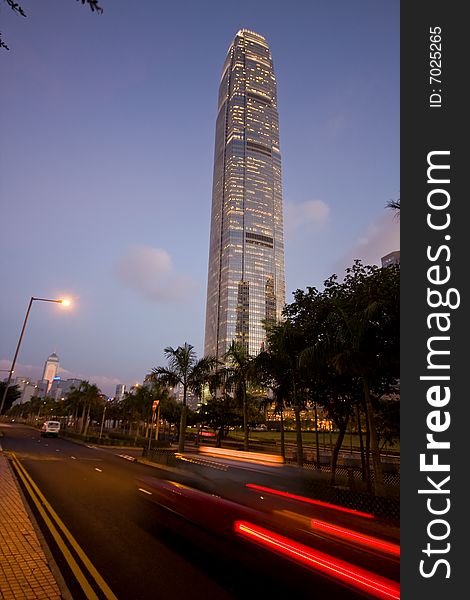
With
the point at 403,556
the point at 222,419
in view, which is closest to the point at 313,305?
the point at 403,556

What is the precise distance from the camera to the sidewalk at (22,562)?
5.16 metres

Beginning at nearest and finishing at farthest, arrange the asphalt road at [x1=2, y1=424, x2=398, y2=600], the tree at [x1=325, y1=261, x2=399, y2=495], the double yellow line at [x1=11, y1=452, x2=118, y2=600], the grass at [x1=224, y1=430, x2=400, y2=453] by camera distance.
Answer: the double yellow line at [x1=11, y1=452, x2=118, y2=600] → the asphalt road at [x1=2, y1=424, x2=398, y2=600] → the tree at [x1=325, y1=261, x2=399, y2=495] → the grass at [x1=224, y1=430, x2=400, y2=453]

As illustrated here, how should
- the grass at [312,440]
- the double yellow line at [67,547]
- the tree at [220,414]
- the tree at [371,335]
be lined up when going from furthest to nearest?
the grass at [312,440], the tree at [220,414], the tree at [371,335], the double yellow line at [67,547]

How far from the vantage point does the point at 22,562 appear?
6164 mm

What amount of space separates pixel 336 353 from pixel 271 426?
112800 millimetres

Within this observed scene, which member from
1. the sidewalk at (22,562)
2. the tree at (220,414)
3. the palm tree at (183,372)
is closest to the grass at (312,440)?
the tree at (220,414)

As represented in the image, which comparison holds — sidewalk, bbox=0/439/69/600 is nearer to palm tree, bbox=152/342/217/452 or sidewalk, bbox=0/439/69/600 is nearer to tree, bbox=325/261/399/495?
tree, bbox=325/261/399/495

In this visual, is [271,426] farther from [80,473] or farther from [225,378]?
[80,473]

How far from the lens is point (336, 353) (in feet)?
52.9

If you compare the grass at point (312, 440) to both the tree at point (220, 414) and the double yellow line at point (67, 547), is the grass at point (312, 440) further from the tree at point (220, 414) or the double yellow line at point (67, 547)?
the double yellow line at point (67, 547)

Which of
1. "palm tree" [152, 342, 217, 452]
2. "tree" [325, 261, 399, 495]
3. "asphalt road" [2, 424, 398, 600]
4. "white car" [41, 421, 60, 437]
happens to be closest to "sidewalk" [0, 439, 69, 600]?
"asphalt road" [2, 424, 398, 600]

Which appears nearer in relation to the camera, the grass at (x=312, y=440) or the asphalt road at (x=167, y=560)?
the asphalt road at (x=167, y=560)

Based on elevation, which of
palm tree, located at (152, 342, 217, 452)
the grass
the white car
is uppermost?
palm tree, located at (152, 342, 217, 452)

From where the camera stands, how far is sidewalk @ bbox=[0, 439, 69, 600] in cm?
516
